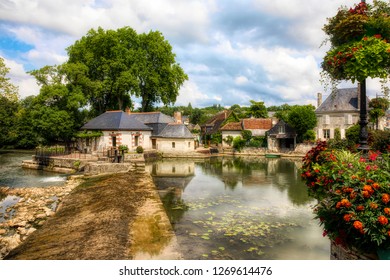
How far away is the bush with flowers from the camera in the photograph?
3613 millimetres

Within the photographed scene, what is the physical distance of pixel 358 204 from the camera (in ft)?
12.5

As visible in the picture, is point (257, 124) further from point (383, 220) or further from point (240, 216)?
point (383, 220)

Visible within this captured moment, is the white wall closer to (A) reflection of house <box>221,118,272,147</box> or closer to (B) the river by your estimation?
(A) reflection of house <box>221,118,272,147</box>

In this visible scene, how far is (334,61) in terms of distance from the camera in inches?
209

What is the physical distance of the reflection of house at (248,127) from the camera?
1413 inches

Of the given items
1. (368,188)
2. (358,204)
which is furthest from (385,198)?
(358,204)

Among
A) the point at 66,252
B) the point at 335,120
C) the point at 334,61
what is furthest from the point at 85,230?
the point at 335,120

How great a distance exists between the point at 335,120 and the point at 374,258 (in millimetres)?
30851

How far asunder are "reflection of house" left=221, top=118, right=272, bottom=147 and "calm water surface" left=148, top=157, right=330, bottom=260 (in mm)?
19197

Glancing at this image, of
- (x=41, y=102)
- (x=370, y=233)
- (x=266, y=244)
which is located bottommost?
(x=266, y=244)

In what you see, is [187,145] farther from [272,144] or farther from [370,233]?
[370,233]

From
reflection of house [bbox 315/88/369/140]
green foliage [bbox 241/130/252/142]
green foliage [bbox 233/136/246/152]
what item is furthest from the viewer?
green foliage [bbox 241/130/252/142]

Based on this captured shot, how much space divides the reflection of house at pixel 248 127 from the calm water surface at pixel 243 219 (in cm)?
1920

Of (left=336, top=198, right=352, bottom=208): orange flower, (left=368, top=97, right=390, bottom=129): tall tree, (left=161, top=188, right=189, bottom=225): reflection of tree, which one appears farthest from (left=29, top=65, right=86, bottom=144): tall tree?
(left=368, top=97, right=390, bottom=129): tall tree
